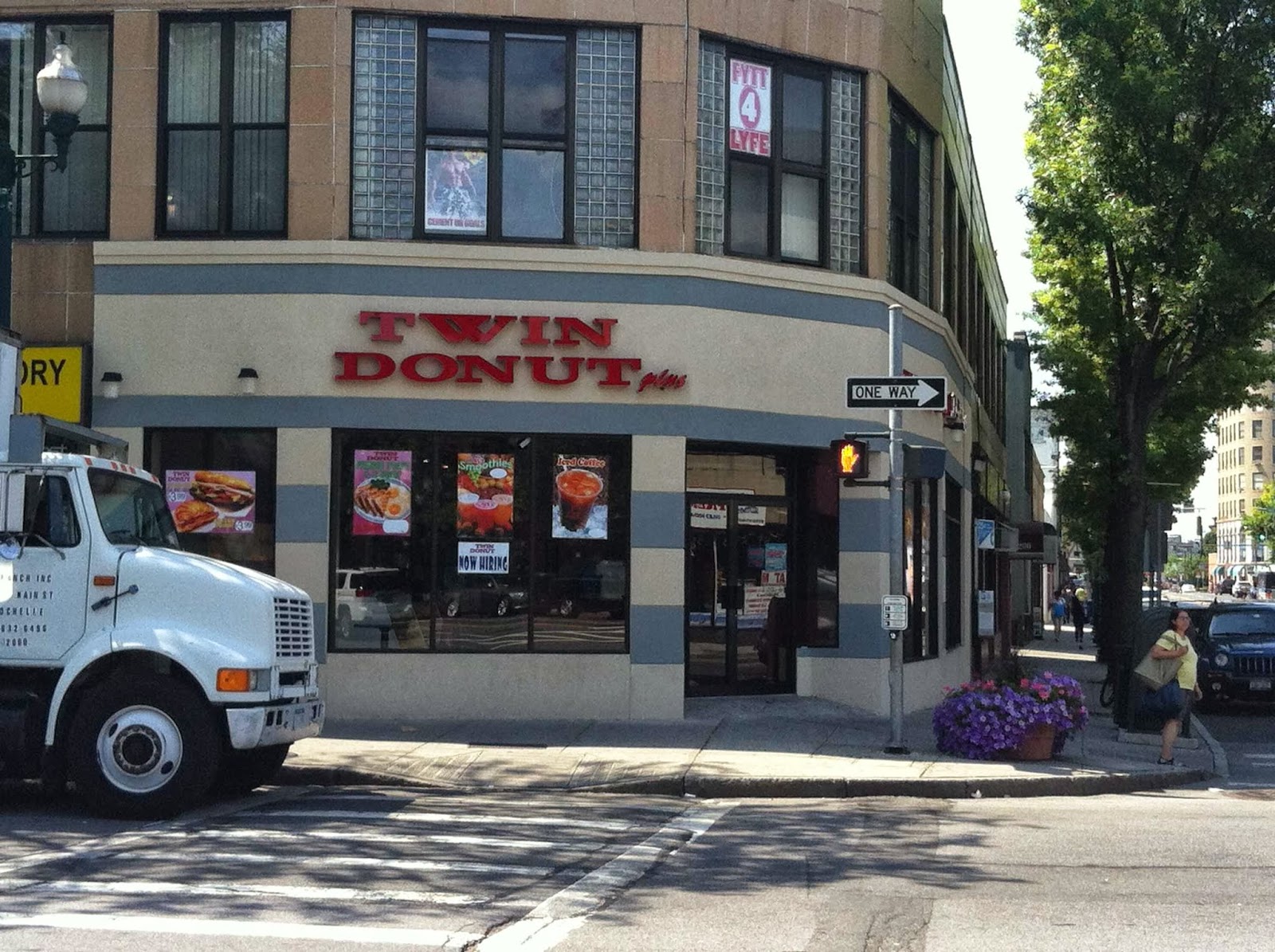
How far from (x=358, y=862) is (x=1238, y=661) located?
Answer: 18543 mm

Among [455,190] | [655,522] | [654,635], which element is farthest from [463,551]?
[455,190]

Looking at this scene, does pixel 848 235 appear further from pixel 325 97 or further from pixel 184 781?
pixel 184 781

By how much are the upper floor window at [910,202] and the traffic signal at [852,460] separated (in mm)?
5677

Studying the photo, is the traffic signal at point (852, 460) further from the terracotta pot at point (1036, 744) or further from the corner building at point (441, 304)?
the terracotta pot at point (1036, 744)

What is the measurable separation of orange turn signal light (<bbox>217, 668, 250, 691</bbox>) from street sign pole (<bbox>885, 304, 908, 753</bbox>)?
20.5 ft

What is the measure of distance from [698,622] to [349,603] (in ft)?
13.4

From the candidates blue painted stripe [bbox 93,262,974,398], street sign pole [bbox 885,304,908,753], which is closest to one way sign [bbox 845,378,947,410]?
street sign pole [bbox 885,304,908,753]

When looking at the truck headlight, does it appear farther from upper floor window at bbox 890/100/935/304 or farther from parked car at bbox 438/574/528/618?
upper floor window at bbox 890/100/935/304

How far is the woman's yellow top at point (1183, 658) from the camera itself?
17250 millimetres

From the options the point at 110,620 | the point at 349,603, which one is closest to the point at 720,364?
the point at 349,603

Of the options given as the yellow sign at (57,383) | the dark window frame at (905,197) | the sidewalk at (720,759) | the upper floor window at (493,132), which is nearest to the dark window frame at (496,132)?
the upper floor window at (493,132)

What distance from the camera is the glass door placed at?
19.0m

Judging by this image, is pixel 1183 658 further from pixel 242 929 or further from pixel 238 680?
pixel 242 929

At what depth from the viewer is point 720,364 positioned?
18250 mm
